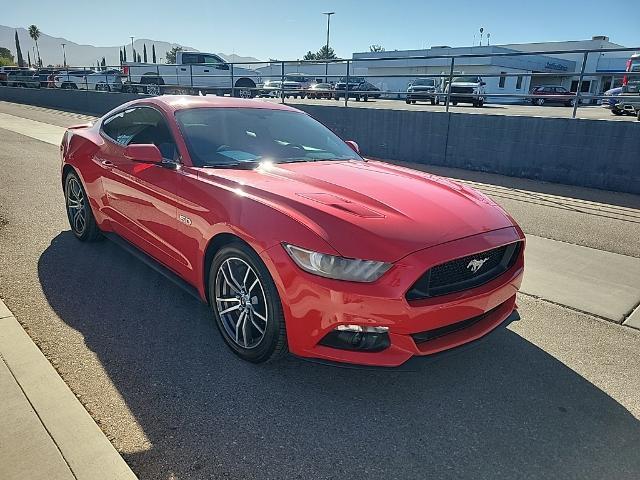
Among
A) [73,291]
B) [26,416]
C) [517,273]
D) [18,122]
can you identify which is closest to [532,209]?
[517,273]

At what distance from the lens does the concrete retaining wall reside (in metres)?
8.23

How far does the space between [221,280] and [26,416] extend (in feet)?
4.12

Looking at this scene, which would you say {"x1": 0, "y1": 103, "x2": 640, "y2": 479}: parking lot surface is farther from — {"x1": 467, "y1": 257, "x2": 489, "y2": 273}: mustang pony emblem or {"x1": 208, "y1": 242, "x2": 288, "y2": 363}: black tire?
{"x1": 467, "y1": 257, "x2": 489, "y2": 273}: mustang pony emblem

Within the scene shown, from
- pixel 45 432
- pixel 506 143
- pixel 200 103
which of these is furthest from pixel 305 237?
pixel 506 143

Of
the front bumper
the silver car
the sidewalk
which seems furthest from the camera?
the silver car

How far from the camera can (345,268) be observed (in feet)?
8.18

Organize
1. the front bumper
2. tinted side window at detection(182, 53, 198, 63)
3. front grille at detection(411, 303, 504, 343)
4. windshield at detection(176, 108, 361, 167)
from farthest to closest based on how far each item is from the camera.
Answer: tinted side window at detection(182, 53, 198, 63) → windshield at detection(176, 108, 361, 167) → front grille at detection(411, 303, 504, 343) → the front bumper

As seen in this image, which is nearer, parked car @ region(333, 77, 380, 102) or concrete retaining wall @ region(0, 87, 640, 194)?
concrete retaining wall @ region(0, 87, 640, 194)

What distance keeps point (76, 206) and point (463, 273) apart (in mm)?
4155

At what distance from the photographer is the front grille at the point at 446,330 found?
102 inches

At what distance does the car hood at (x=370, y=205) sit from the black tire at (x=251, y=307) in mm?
316

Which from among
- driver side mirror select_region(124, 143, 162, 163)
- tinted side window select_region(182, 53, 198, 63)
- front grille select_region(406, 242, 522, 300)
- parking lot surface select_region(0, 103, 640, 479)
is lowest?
parking lot surface select_region(0, 103, 640, 479)

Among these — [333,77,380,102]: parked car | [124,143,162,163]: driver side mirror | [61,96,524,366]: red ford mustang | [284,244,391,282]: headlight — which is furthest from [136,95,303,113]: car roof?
[333,77,380,102]: parked car

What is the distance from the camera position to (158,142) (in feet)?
12.9
